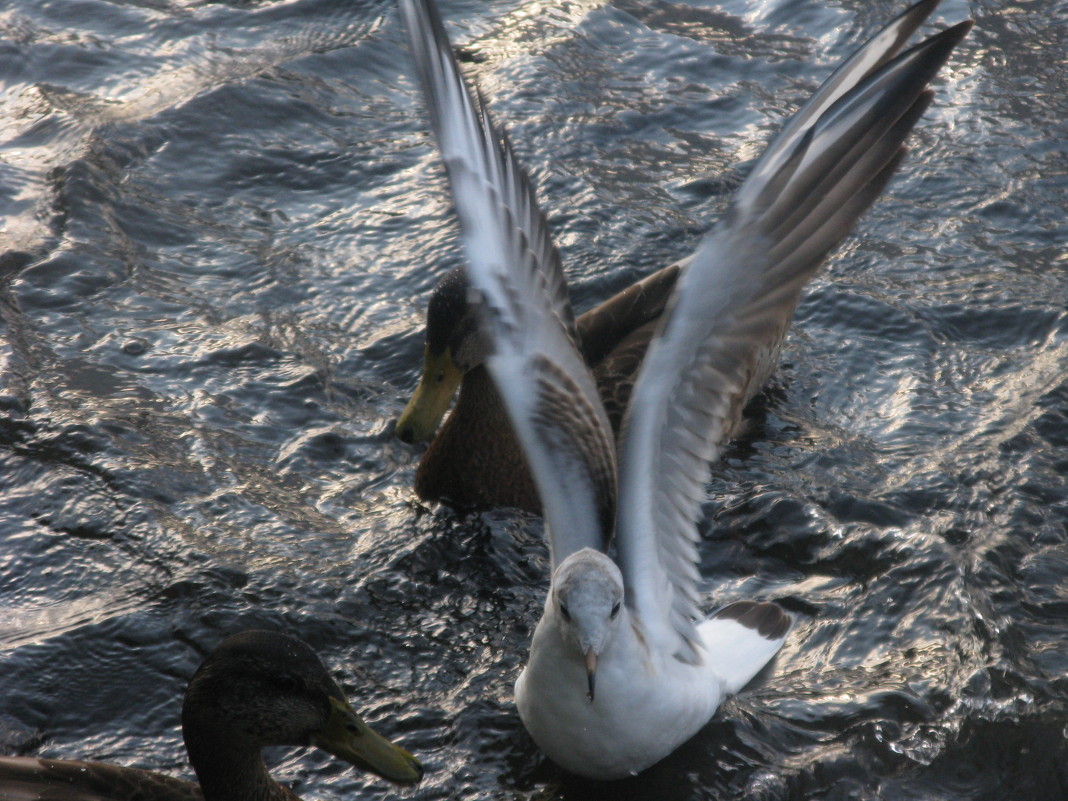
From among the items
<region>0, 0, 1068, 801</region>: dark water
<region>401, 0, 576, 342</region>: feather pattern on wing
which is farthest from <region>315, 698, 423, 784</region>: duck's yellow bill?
<region>401, 0, 576, 342</region>: feather pattern on wing

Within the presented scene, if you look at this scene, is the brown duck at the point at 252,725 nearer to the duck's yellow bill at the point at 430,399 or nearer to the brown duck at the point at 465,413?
the brown duck at the point at 465,413

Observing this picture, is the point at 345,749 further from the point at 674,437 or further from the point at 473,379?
the point at 473,379

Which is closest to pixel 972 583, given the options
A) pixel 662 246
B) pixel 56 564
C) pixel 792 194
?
pixel 792 194

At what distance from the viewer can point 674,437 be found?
4.00 meters

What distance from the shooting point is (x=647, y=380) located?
12.4 ft

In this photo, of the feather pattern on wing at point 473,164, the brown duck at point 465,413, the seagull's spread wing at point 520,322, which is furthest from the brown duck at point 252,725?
the brown duck at point 465,413

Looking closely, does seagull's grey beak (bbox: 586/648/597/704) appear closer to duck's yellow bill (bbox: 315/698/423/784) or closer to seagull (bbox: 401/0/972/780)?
seagull (bbox: 401/0/972/780)

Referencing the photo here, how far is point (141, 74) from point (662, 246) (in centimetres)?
384

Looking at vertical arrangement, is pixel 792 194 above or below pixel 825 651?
above

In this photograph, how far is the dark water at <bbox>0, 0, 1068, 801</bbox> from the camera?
4102 millimetres

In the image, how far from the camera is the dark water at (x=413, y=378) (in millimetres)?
4102

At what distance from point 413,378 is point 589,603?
113 inches

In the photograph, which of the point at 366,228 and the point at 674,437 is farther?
the point at 366,228

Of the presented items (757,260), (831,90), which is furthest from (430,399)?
(831,90)
